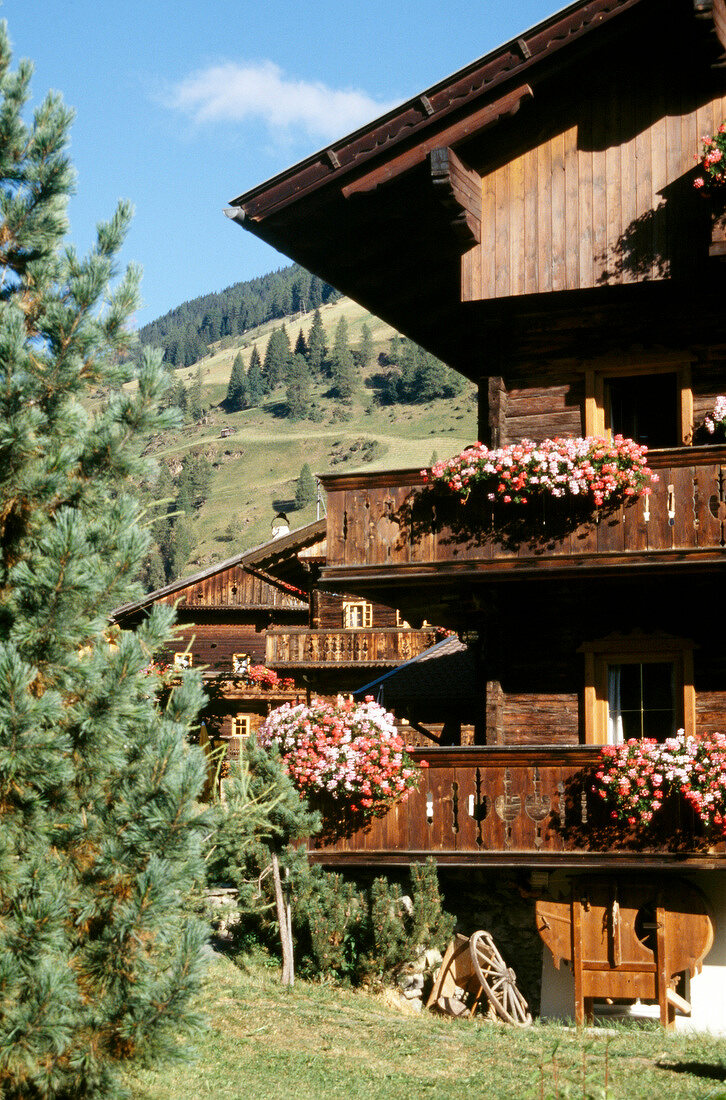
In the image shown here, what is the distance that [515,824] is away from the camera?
15.0 meters

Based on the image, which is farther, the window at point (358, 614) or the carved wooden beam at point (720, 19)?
the window at point (358, 614)

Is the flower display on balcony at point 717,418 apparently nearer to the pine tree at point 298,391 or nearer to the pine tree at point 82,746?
the pine tree at point 82,746

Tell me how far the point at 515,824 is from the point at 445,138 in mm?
7897

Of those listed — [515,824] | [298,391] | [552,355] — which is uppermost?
[298,391]

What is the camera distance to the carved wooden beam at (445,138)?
15719mm

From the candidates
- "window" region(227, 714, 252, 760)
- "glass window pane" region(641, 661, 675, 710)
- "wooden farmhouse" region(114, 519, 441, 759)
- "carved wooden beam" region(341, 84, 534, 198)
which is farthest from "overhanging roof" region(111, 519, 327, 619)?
"glass window pane" region(641, 661, 675, 710)

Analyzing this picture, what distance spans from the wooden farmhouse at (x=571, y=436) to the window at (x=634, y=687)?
3cm

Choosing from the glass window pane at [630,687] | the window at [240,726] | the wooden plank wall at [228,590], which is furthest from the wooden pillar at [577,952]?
the wooden plank wall at [228,590]

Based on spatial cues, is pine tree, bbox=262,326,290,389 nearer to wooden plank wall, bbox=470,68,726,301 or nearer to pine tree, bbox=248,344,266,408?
pine tree, bbox=248,344,266,408

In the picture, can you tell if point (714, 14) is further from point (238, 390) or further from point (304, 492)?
point (238, 390)

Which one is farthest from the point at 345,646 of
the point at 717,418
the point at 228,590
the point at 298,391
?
the point at 298,391

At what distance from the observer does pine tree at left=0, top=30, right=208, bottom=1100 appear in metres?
7.23

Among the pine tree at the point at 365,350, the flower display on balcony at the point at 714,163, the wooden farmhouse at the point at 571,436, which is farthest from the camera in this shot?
the pine tree at the point at 365,350

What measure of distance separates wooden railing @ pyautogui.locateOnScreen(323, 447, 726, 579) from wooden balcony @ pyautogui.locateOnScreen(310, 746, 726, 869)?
7.11 ft
